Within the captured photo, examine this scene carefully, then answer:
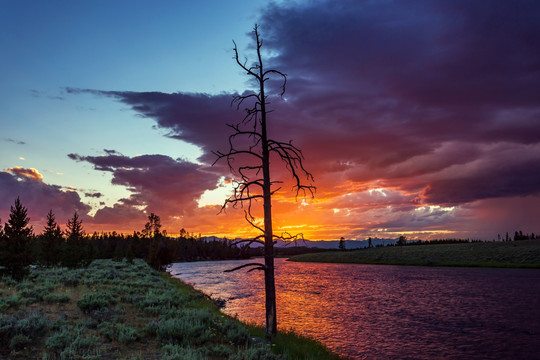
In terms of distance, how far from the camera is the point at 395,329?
2225 cm

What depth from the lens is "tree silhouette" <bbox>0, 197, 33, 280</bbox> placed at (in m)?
27.5

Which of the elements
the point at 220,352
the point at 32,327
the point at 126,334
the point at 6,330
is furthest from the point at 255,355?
the point at 6,330

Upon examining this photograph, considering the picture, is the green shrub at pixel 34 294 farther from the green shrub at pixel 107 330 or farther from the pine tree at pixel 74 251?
the pine tree at pixel 74 251

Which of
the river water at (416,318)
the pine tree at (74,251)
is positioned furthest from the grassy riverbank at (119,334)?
the pine tree at (74,251)

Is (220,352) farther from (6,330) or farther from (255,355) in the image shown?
(6,330)

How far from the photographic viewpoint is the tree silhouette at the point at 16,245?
27.5 m

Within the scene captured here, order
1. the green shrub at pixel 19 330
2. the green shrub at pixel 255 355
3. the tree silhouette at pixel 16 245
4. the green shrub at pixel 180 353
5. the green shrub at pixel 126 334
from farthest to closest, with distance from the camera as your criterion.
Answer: the tree silhouette at pixel 16 245, the green shrub at pixel 126 334, the green shrub at pixel 255 355, the green shrub at pixel 19 330, the green shrub at pixel 180 353

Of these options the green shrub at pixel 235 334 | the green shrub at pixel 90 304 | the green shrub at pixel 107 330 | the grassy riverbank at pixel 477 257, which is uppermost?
the green shrub at pixel 90 304

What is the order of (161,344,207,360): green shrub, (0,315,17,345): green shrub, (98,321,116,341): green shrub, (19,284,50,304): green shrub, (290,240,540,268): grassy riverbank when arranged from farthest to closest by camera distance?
(290,240,540,268): grassy riverbank
(19,284,50,304): green shrub
(98,321,116,341): green shrub
(0,315,17,345): green shrub
(161,344,207,360): green shrub

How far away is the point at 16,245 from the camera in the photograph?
28.7 meters

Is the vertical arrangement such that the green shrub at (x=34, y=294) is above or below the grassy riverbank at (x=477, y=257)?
above

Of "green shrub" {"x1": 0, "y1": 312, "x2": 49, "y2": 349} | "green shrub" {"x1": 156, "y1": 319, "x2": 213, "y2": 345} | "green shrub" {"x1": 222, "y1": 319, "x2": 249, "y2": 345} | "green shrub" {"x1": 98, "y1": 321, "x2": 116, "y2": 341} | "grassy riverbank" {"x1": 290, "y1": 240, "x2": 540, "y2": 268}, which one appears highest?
"green shrub" {"x1": 0, "y1": 312, "x2": 49, "y2": 349}

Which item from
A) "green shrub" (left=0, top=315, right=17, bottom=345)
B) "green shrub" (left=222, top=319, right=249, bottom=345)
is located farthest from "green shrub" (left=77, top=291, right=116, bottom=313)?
"green shrub" (left=222, top=319, right=249, bottom=345)

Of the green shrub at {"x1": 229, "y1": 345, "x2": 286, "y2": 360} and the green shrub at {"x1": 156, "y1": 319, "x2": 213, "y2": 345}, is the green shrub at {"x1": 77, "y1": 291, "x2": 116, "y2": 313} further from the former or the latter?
the green shrub at {"x1": 229, "y1": 345, "x2": 286, "y2": 360}
